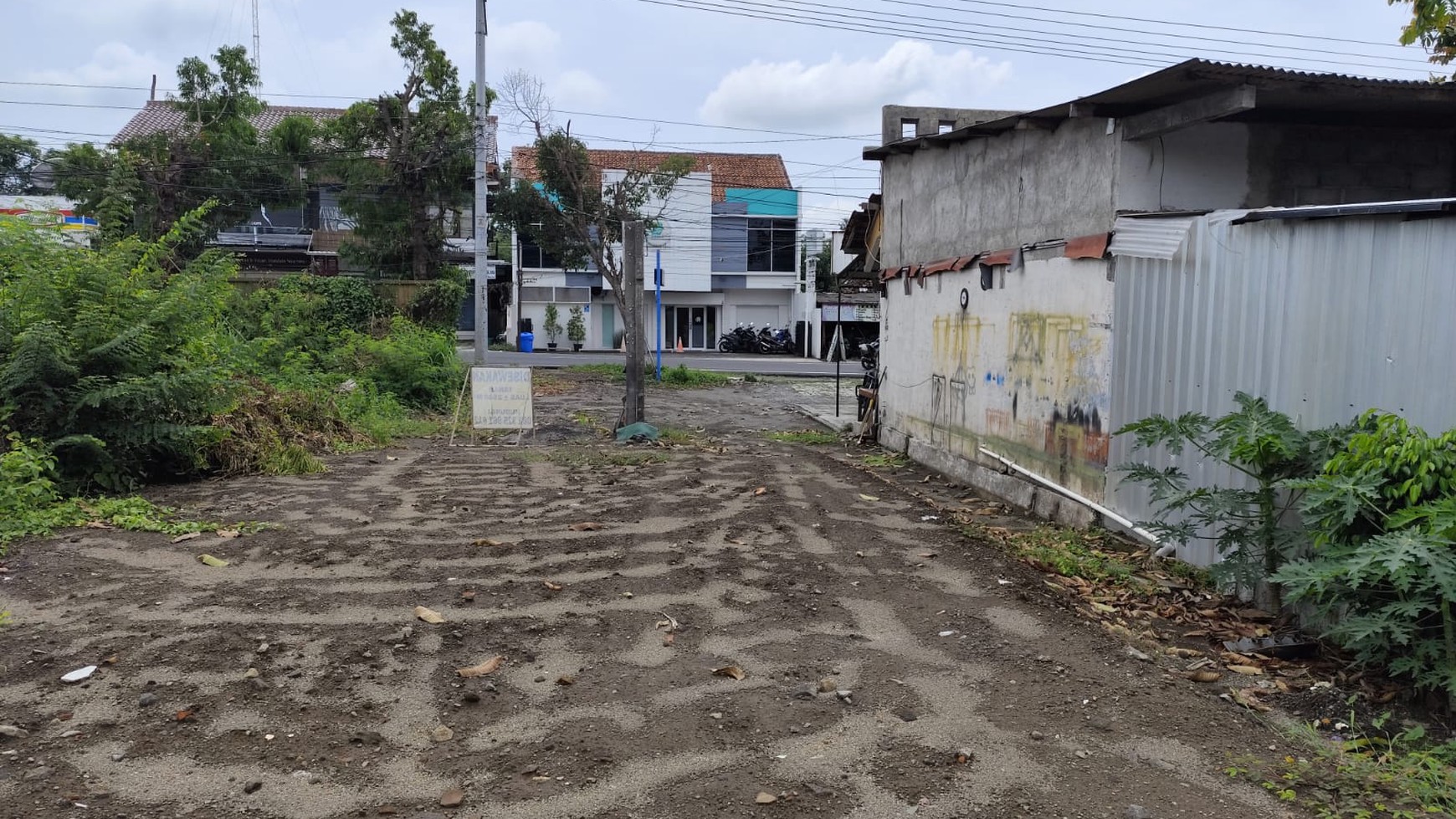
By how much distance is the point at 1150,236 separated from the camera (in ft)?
23.8

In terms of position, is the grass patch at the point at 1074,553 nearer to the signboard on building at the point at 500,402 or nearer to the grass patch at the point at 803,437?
the grass patch at the point at 803,437

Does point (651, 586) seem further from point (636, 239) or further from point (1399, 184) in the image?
point (636, 239)

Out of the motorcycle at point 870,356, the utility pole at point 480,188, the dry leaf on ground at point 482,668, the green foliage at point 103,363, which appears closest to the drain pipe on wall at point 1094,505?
the dry leaf on ground at point 482,668

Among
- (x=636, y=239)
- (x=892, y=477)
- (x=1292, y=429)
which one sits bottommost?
(x=892, y=477)

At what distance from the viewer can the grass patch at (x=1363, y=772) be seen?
3.57m

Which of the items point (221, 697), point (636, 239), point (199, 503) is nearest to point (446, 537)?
point (199, 503)

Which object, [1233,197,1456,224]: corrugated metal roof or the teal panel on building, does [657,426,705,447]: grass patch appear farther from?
the teal panel on building

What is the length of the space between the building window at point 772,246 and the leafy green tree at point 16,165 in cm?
2900

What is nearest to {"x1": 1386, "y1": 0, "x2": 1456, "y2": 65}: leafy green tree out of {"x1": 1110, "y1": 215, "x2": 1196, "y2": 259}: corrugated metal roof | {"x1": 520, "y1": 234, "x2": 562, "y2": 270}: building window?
{"x1": 1110, "y1": 215, "x2": 1196, "y2": 259}: corrugated metal roof

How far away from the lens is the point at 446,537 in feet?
24.4

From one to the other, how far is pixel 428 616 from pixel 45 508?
412cm

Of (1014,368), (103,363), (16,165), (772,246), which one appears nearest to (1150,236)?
(1014,368)

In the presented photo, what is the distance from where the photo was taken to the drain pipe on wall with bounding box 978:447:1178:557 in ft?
22.6

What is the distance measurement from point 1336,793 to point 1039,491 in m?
5.40
